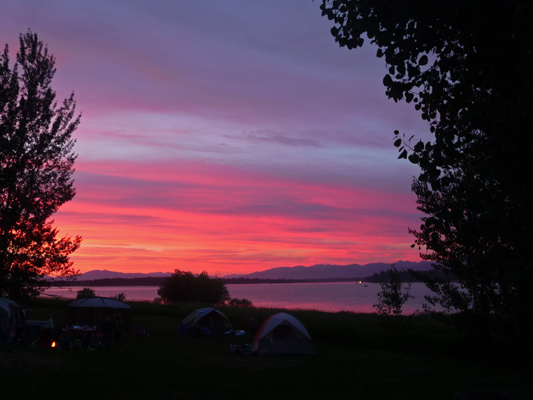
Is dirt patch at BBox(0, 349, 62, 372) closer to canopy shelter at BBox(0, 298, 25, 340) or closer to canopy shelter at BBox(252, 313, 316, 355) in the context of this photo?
canopy shelter at BBox(0, 298, 25, 340)

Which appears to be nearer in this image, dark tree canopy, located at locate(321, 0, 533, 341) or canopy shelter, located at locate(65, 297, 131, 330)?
dark tree canopy, located at locate(321, 0, 533, 341)

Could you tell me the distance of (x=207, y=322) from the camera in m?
32.2

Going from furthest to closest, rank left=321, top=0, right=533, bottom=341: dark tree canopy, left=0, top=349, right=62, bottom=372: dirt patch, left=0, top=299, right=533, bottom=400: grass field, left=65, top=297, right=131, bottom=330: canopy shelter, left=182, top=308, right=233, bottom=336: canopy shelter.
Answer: left=182, top=308, right=233, bottom=336: canopy shelter, left=65, top=297, right=131, bottom=330: canopy shelter, left=0, top=349, right=62, bottom=372: dirt patch, left=0, top=299, right=533, bottom=400: grass field, left=321, top=0, right=533, bottom=341: dark tree canopy

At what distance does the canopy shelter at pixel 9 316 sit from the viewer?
2316 cm

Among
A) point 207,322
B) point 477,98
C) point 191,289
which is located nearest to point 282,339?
point 207,322

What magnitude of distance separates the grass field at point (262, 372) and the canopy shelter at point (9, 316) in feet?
16.7

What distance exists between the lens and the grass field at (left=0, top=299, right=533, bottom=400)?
1360cm

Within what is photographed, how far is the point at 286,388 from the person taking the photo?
1470cm

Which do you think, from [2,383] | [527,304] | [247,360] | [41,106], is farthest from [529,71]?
[41,106]

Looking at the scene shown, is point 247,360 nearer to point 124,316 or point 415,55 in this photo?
point 124,316

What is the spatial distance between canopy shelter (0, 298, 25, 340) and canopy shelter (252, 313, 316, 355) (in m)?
11.8

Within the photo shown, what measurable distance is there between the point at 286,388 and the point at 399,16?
38.5ft

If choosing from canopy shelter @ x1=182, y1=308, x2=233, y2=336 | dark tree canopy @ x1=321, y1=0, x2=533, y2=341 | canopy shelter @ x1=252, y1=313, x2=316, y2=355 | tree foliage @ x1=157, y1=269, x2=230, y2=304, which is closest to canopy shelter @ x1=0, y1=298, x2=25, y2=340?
canopy shelter @ x1=182, y1=308, x2=233, y2=336

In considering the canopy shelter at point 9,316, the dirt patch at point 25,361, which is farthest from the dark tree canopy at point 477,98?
the canopy shelter at point 9,316
